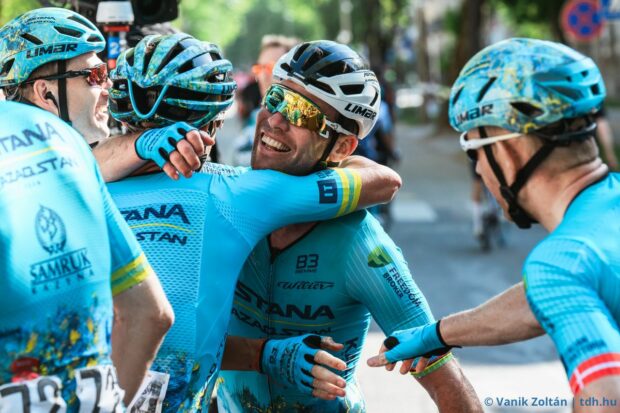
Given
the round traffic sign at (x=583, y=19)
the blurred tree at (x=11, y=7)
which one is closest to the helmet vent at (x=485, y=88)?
the blurred tree at (x=11, y=7)

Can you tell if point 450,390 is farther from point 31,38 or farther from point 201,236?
point 31,38

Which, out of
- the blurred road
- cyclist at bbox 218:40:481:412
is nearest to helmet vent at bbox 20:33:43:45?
cyclist at bbox 218:40:481:412

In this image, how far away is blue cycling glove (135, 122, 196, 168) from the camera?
116 inches

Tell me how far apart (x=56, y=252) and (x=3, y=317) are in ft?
0.63

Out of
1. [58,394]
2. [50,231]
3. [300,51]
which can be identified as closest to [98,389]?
[58,394]

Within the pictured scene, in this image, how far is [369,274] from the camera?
3.21 meters

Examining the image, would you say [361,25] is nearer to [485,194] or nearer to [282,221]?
[485,194]

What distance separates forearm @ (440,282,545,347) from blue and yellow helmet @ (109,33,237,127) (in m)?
1.07

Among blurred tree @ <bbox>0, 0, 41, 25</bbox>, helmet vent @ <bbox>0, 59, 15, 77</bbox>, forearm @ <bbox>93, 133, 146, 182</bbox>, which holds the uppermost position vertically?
helmet vent @ <bbox>0, 59, 15, 77</bbox>

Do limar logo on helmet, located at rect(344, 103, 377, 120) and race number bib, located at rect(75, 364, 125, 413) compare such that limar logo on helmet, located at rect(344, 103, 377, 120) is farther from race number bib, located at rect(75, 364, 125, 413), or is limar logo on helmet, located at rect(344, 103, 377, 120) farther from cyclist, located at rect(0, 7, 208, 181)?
race number bib, located at rect(75, 364, 125, 413)

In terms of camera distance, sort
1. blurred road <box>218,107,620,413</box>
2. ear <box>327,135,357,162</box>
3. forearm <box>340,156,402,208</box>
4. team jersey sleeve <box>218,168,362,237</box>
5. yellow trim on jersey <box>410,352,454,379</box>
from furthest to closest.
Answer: blurred road <box>218,107,620,413</box> → ear <box>327,135,357,162</box> → forearm <box>340,156,402,208</box> → yellow trim on jersey <box>410,352,454,379</box> → team jersey sleeve <box>218,168,362,237</box>

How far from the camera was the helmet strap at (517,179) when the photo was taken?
8.36 feet

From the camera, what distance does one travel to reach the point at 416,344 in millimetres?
2879

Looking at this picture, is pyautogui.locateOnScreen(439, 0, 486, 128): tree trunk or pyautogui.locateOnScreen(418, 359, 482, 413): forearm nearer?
pyautogui.locateOnScreen(418, 359, 482, 413): forearm
